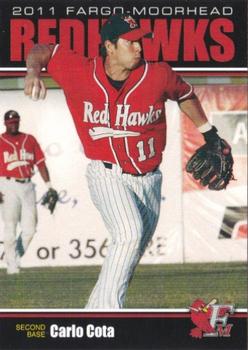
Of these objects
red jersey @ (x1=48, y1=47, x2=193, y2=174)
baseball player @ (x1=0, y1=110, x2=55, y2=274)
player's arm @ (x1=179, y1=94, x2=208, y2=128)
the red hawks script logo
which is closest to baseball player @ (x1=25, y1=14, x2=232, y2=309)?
red jersey @ (x1=48, y1=47, x2=193, y2=174)

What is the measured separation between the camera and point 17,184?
300 feet

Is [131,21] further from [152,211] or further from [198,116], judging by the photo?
[152,211]

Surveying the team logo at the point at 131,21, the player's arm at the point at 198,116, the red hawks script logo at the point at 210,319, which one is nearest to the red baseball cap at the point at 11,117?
the team logo at the point at 131,21

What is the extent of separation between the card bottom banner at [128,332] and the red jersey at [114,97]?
3.56ft

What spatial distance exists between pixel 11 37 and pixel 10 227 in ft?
4.12

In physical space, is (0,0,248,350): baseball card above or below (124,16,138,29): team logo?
below

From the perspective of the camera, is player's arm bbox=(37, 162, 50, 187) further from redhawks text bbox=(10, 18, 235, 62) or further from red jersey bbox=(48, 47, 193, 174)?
redhawks text bbox=(10, 18, 235, 62)

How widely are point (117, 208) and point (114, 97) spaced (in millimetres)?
736

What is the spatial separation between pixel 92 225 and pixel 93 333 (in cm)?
71

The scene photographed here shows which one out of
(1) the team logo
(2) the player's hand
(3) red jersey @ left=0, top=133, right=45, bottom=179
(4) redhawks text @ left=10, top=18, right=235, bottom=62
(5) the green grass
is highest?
(1) the team logo

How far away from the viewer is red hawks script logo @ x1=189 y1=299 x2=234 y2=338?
91.4 meters

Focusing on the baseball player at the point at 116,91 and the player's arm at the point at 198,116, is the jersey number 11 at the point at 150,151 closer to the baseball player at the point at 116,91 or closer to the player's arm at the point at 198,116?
the baseball player at the point at 116,91

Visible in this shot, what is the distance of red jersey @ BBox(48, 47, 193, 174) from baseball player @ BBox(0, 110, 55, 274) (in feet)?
1.27

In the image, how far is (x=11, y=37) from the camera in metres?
91.4
